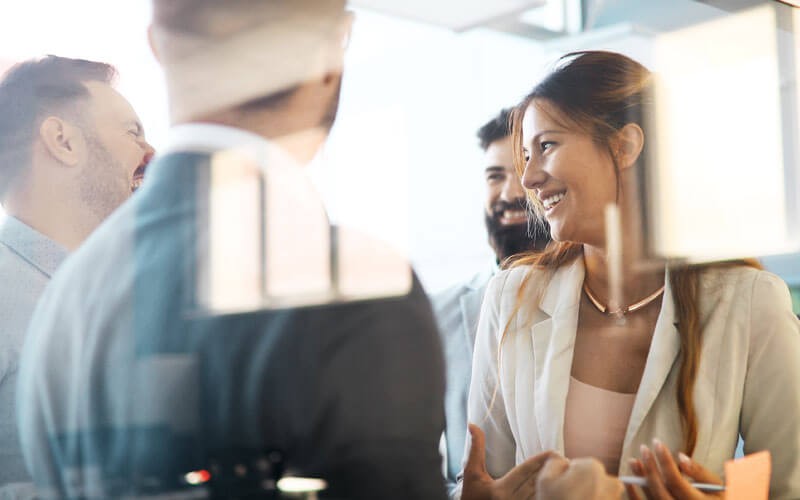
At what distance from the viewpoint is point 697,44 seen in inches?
109

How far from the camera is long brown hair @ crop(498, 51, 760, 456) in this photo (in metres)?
2.21

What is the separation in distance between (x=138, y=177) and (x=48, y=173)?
0.15 m

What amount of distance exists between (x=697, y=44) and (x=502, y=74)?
0.96 meters

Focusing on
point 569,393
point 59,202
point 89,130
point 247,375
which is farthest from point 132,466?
point 569,393

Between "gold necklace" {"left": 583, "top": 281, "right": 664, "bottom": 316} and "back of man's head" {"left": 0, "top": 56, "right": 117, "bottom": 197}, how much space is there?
1332mm

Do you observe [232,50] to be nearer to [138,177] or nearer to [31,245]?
[138,177]

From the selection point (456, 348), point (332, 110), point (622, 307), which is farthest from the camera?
point (622, 307)

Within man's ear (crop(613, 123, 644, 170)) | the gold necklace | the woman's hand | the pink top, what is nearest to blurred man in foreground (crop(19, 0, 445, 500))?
the pink top

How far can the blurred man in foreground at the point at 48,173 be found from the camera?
4.64ft

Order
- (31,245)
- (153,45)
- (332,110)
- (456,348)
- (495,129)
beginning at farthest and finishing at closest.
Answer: (495,129), (456,348), (332,110), (153,45), (31,245)

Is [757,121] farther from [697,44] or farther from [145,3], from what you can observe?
[145,3]

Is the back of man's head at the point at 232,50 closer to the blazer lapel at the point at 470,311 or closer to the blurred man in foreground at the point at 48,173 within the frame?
the blurred man in foreground at the point at 48,173

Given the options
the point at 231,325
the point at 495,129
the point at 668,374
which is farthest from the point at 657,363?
the point at 231,325

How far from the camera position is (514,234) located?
2.15 m
